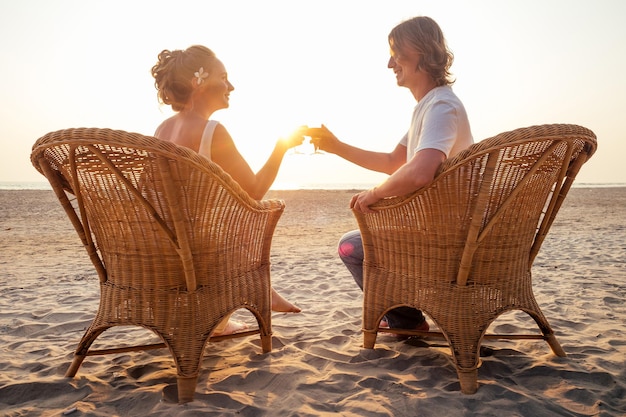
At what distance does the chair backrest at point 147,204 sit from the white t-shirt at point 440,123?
3.14 feet

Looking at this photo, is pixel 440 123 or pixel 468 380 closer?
pixel 468 380

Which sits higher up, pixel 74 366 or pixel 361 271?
pixel 361 271

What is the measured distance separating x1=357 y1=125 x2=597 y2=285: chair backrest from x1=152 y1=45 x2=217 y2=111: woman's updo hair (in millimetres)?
1488

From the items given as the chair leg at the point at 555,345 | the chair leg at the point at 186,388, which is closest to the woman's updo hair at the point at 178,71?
the chair leg at the point at 186,388

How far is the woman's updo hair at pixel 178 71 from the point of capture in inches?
110

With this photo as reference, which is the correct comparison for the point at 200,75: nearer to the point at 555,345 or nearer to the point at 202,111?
the point at 202,111

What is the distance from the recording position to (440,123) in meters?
2.20

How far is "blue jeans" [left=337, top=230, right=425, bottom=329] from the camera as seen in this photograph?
289 centimetres

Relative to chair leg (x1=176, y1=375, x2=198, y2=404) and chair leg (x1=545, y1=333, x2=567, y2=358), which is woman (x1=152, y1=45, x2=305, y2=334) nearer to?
chair leg (x1=176, y1=375, x2=198, y2=404)

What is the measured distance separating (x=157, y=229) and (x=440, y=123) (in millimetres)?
1455

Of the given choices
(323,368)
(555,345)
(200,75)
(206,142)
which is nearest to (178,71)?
(200,75)

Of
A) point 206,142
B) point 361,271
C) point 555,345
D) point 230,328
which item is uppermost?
point 206,142

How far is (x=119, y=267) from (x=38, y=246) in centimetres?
646

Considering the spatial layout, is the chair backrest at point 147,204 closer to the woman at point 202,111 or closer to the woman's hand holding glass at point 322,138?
the woman at point 202,111
